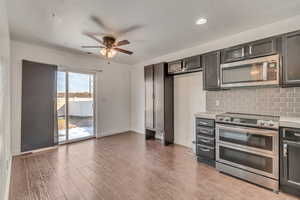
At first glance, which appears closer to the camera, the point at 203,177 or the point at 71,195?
the point at 71,195

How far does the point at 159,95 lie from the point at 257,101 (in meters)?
2.31

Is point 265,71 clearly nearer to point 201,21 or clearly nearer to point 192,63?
point 201,21

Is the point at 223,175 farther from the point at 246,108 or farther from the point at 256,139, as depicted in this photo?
the point at 246,108

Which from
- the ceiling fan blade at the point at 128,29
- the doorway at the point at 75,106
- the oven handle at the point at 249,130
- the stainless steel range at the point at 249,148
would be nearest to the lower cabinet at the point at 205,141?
the stainless steel range at the point at 249,148

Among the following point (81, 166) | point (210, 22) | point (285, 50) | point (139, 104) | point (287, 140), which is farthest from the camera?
point (139, 104)

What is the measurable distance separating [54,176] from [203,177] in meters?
2.57

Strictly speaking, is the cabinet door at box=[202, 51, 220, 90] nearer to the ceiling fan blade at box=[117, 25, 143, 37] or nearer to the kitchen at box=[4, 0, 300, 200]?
the kitchen at box=[4, 0, 300, 200]

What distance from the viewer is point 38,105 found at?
372cm

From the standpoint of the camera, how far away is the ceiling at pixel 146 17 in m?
2.12

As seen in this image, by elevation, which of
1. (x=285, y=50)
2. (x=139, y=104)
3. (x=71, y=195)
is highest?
(x=285, y=50)

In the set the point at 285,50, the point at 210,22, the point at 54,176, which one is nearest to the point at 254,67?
the point at 285,50

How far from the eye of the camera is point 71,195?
2.08 m

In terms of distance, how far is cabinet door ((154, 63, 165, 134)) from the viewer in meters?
4.21

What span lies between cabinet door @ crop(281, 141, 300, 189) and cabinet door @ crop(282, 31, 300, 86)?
92cm
